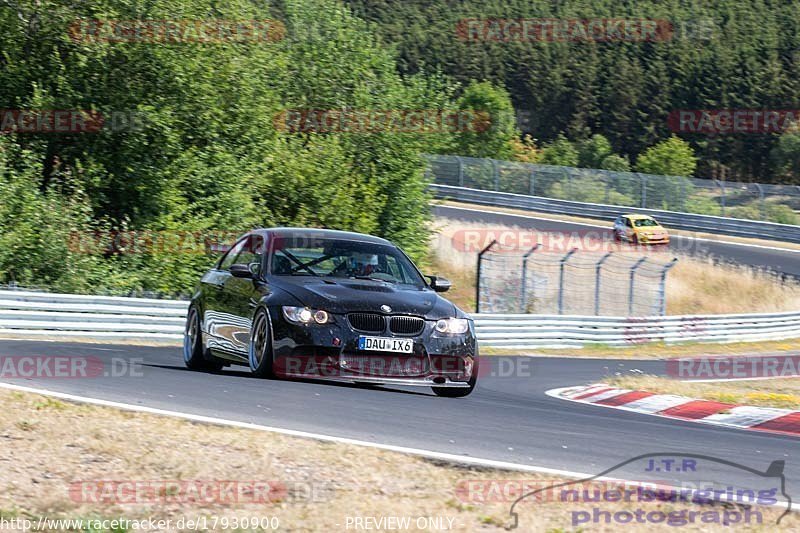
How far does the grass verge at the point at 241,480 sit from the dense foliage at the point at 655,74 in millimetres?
89445

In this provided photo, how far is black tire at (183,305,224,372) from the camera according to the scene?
38.9 feet

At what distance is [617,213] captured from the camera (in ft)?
162

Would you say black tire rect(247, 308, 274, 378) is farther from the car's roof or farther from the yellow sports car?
the yellow sports car

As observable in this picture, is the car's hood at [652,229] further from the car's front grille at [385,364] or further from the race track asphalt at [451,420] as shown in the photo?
the car's front grille at [385,364]

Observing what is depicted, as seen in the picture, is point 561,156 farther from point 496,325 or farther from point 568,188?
point 496,325

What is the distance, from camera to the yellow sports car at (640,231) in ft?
140

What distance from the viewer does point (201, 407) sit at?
28.7 ft

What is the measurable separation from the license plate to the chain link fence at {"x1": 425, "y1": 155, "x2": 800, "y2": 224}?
3645cm

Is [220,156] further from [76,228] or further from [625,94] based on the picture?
[625,94]

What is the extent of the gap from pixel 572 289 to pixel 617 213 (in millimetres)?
15313

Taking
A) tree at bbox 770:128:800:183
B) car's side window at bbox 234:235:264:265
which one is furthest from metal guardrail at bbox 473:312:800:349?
tree at bbox 770:128:800:183

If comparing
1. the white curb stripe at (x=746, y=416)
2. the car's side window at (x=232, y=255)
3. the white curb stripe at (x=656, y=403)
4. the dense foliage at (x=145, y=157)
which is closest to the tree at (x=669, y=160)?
the dense foliage at (x=145, y=157)

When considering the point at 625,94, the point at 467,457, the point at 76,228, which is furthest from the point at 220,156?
the point at 625,94

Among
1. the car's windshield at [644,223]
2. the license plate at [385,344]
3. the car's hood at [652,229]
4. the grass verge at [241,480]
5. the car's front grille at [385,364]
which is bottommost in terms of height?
the car's hood at [652,229]
